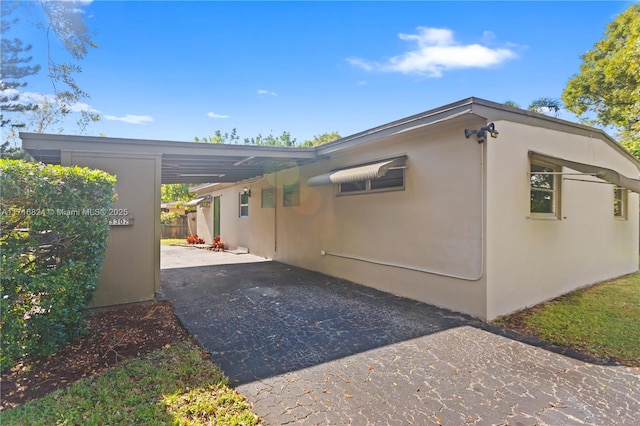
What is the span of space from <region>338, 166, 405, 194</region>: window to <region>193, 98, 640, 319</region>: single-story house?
0.09ft

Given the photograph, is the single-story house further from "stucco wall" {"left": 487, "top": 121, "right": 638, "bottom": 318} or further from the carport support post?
the carport support post

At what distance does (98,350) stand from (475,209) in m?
6.26

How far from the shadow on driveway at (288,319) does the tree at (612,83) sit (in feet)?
50.6

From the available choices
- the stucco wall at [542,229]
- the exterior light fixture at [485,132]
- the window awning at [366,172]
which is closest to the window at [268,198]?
the window awning at [366,172]

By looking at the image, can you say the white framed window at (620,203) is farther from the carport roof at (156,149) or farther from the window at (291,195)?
the window at (291,195)

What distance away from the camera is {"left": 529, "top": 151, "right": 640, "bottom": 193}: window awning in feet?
20.1

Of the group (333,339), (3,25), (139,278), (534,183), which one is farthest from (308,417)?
(3,25)

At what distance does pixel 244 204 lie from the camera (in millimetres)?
15859

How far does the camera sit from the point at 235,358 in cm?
418

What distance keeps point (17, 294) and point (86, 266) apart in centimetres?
85

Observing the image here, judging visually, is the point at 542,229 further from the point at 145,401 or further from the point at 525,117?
the point at 145,401

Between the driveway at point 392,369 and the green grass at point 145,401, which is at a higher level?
the green grass at point 145,401

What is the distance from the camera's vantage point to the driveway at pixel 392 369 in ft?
9.96

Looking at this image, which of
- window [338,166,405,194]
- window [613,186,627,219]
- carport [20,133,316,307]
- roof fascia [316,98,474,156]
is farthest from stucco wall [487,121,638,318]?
carport [20,133,316,307]
